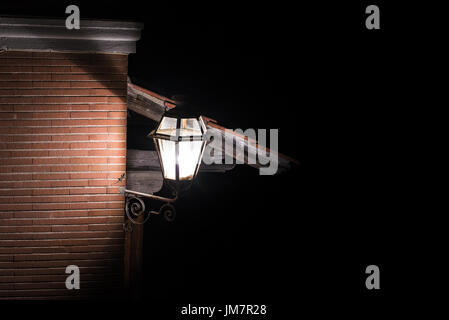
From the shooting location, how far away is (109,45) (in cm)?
414

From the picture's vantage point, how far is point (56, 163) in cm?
414

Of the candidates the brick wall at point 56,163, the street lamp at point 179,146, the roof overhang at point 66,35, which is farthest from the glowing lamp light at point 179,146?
the roof overhang at point 66,35

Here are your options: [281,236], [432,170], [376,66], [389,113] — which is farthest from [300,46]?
[281,236]

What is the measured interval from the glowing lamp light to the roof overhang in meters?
1.38

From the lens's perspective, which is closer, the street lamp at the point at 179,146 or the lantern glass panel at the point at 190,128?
the street lamp at the point at 179,146

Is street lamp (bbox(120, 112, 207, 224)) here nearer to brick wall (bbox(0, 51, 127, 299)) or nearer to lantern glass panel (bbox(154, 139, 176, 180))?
lantern glass panel (bbox(154, 139, 176, 180))

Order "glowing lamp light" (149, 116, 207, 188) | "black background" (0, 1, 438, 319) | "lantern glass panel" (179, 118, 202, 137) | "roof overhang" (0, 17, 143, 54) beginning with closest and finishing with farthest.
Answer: "glowing lamp light" (149, 116, 207, 188) < "lantern glass panel" (179, 118, 202, 137) < "roof overhang" (0, 17, 143, 54) < "black background" (0, 1, 438, 319)

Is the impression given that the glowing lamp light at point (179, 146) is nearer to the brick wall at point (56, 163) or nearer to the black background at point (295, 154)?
the black background at point (295, 154)

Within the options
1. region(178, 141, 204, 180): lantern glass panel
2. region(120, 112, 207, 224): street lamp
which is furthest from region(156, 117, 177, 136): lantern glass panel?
region(178, 141, 204, 180): lantern glass panel

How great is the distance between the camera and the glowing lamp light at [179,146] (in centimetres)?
329

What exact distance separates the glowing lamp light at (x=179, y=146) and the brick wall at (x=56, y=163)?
40.0 inches

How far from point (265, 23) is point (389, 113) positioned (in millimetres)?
7913

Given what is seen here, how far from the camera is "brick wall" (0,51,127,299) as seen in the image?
13.5ft
